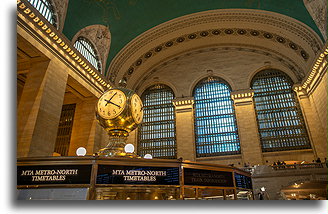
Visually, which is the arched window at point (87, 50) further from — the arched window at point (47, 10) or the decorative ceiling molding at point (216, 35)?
the decorative ceiling molding at point (216, 35)

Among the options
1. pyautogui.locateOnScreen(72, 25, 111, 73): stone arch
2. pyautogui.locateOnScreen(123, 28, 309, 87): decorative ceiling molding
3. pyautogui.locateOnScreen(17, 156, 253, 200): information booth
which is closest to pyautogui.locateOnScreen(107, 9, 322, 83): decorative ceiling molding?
pyautogui.locateOnScreen(123, 28, 309, 87): decorative ceiling molding

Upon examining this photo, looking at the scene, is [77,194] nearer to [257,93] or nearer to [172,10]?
[172,10]

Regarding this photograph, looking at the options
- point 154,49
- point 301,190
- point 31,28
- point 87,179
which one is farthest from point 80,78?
point 301,190

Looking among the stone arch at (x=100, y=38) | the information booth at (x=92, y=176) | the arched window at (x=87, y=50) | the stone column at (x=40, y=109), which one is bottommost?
the information booth at (x=92, y=176)

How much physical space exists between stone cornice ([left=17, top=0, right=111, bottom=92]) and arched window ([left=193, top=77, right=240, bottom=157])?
7.10 m

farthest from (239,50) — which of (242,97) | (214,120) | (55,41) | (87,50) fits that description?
(55,41)

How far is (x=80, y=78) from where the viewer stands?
39.1 ft

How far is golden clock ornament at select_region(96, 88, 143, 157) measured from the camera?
2.11 meters

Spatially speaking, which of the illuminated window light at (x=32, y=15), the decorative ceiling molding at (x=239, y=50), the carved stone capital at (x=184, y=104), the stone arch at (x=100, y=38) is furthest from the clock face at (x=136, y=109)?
the decorative ceiling molding at (x=239, y=50)

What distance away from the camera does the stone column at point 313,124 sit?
13.4m

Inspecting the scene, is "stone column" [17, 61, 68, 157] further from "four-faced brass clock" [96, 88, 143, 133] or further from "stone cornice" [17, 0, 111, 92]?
"four-faced brass clock" [96, 88, 143, 133]

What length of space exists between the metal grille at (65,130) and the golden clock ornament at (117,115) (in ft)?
37.2

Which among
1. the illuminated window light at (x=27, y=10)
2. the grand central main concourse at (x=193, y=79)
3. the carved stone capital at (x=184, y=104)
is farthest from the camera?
the carved stone capital at (x=184, y=104)

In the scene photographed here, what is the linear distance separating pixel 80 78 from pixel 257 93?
455 inches
